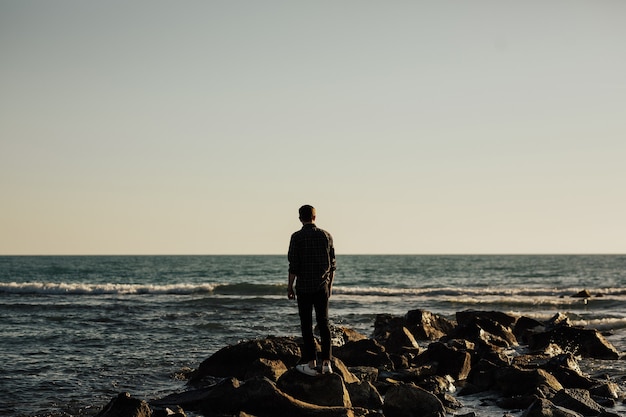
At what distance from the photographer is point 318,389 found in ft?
31.2

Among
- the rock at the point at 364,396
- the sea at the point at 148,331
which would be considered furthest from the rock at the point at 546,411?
the rock at the point at 364,396

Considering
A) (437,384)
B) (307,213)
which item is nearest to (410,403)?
(437,384)

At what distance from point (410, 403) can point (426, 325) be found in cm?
992

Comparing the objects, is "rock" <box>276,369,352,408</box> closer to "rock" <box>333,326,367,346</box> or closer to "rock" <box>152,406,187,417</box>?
"rock" <box>152,406,187,417</box>

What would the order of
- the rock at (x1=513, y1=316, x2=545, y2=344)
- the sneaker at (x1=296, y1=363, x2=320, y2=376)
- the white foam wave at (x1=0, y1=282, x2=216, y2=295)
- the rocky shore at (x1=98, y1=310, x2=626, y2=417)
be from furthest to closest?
the white foam wave at (x1=0, y1=282, x2=216, y2=295), the rock at (x1=513, y1=316, x2=545, y2=344), the sneaker at (x1=296, y1=363, x2=320, y2=376), the rocky shore at (x1=98, y1=310, x2=626, y2=417)

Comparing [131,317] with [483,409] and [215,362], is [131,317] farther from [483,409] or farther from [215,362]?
[483,409]

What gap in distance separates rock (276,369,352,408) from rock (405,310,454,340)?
953 cm

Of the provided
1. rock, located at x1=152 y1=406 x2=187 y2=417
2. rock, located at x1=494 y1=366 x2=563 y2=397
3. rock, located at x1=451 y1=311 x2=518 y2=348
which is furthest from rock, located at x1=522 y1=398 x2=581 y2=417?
rock, located at x1=451 y1=311 x2=518 y2=348

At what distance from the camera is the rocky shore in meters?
9.17

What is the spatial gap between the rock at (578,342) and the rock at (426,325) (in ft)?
9.45

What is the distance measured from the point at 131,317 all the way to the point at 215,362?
12.3 meters

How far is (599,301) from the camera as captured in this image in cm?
3272

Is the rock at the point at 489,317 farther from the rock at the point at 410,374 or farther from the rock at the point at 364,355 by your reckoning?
the rock at the point at 410,374

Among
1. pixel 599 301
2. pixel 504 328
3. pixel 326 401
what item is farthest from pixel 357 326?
pixel 599 301
